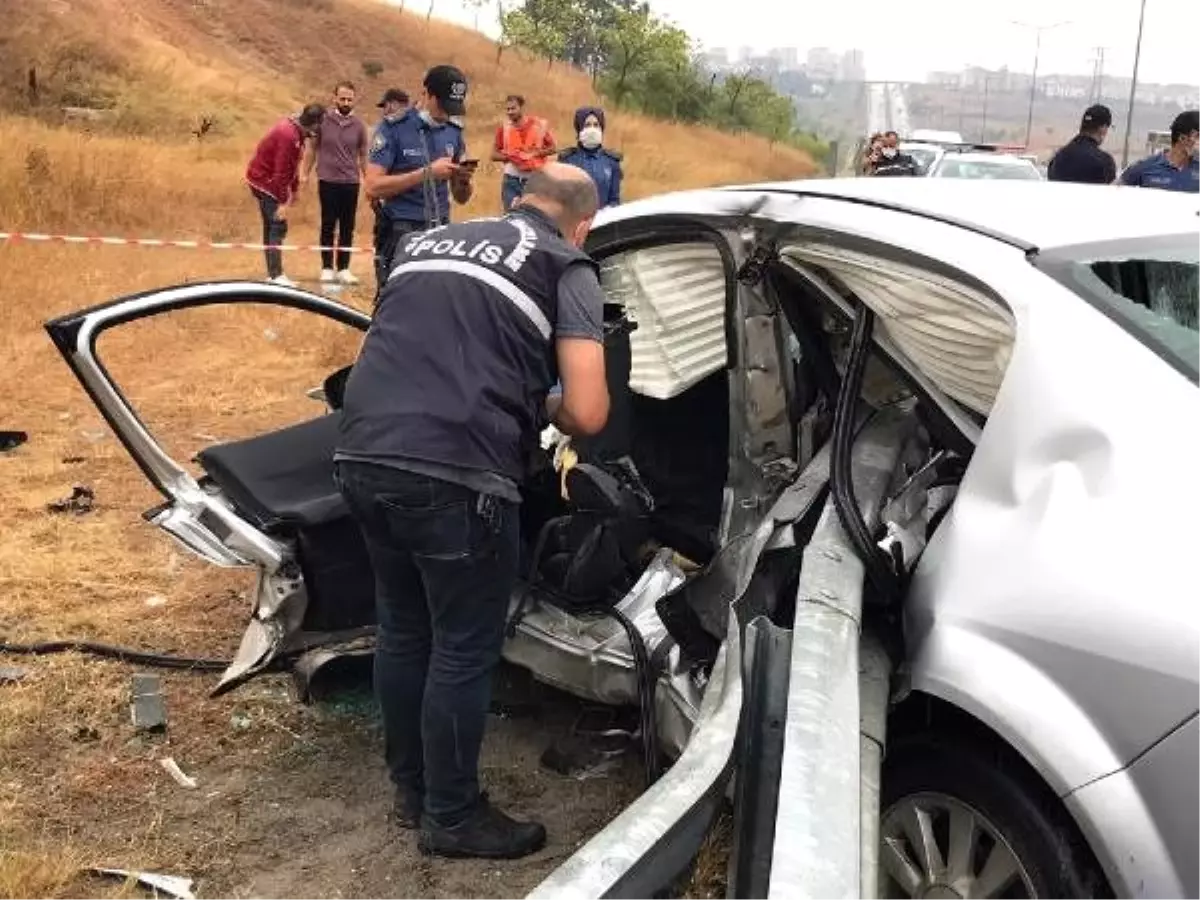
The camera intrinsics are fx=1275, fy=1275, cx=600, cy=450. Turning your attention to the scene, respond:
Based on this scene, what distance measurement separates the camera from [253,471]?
3.49 metres

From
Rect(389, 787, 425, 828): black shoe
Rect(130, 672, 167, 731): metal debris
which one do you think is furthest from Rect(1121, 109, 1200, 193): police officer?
Rect(130, 672, 167, 731): metal debris

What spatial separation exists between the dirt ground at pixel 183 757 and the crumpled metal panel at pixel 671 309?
0.98 m

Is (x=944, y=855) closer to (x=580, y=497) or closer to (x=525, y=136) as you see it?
(x=580, y=497)

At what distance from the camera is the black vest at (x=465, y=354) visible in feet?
9.00

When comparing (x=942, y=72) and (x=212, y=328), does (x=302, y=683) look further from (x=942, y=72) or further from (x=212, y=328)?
(x=942, y=72)

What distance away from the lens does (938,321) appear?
2539 millimetres

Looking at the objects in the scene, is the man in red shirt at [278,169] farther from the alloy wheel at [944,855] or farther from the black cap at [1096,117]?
the alloy wheel at [944,855]

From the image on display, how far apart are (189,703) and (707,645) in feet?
5.91

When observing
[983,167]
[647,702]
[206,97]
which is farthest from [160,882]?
[206,97]

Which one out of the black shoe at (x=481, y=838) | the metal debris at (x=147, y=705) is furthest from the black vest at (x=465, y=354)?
the metal debris at (x=147, y=705)

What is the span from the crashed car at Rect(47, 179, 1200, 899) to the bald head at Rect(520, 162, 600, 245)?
316 mm

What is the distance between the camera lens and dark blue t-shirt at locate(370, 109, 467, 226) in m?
7.27

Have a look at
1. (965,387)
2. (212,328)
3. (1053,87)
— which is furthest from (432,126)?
(1053,87)

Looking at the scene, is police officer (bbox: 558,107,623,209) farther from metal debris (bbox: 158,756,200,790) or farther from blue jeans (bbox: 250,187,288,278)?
metal debris (bbox: 158,756,200,790)
